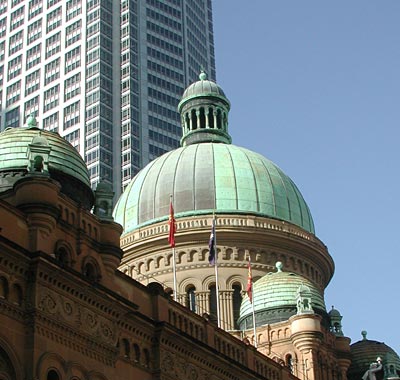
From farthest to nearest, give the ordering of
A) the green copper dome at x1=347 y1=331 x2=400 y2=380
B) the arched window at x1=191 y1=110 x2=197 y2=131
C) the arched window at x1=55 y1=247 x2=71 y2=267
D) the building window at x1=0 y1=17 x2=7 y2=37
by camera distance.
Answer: the building window at x1=0 y1=17 x2=7 y2=37
the arched window at x1=191 y1=110 x2=197 y2=131
the green copper dome at x1=347 y1=331 x2=400 y2=380
the arched window at x1=55 y1=247 x2=71 y2=267

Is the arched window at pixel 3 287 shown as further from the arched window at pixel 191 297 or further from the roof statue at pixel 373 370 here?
the arched window at pixel 191 297

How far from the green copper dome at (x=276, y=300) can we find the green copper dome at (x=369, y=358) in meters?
8.46

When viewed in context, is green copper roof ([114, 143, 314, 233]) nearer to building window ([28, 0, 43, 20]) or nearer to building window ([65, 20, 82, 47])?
building window ([65, 20, 82, 47])

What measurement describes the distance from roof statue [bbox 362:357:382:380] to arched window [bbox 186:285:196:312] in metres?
13.8

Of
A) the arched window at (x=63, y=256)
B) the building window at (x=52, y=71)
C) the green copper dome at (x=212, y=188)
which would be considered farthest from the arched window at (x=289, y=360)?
the building window at (x=52, y=71)

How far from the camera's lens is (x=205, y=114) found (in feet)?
300

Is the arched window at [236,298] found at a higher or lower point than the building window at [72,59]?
lower

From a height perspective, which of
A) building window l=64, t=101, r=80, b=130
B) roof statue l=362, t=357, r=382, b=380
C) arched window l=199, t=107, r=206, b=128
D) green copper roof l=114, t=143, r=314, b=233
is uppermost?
building window l=64, t=101, r=80, b=130

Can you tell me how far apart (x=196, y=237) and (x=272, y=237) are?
5.85 metres

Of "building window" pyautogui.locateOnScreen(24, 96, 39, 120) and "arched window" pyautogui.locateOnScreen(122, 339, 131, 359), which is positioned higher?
"building window" pyautogui.locateOnScreen(24, 96, 39, 120)

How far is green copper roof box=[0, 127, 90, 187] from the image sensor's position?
49.6m

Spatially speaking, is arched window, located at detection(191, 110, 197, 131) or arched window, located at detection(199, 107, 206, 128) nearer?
arched window, located at detection(199, 107, 206, 128)

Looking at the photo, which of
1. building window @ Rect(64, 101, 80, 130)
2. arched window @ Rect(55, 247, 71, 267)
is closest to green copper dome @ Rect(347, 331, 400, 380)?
arched window @ Rect(55, 247, 71, 267)

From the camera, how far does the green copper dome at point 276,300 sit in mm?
70688
